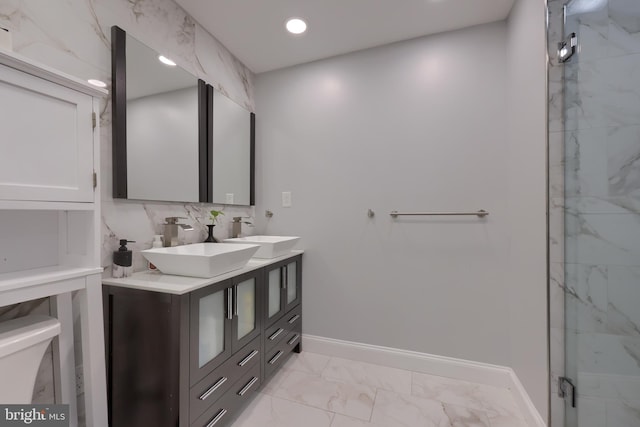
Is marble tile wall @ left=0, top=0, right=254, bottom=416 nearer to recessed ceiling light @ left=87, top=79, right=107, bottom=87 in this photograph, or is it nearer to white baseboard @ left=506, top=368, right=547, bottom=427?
recessed ceiling light @ left=87, top=79, right=107, bottom=87

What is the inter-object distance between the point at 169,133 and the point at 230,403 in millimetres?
1572

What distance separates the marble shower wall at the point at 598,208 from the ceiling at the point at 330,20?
0.61m

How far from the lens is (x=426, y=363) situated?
76.0 inches

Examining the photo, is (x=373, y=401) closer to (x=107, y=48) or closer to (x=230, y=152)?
(x=230, y=152)

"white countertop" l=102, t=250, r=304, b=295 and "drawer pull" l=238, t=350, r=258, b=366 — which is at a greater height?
"white countertop" l=102, t=250, r=304, b=295

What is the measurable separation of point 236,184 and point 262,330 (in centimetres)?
115

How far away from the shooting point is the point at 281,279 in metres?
1.96

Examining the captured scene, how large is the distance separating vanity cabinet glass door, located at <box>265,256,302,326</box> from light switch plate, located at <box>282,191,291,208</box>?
1.55 feet

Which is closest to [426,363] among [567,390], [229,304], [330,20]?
[567,390]

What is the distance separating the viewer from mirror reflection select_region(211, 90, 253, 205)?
6.43 feet

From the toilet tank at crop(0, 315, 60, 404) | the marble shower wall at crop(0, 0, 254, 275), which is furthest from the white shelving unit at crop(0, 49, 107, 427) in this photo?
the marble shower wall at crop(0, 0, 254, 275)

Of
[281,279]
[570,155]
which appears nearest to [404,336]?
[281,279]

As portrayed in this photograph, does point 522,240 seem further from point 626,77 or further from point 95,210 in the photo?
point 95,210

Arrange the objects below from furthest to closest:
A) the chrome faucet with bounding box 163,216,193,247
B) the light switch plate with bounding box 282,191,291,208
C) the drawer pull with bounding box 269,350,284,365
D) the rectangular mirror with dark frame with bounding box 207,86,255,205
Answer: the light switch plate with bounding box 282,191,291,208, the rectangular mirror with dark frame with bounding box 207,86,255,205, the drawer pull with bounding box 269,350,284,365, the chrome faucet with bounding box 163,216,193,247
